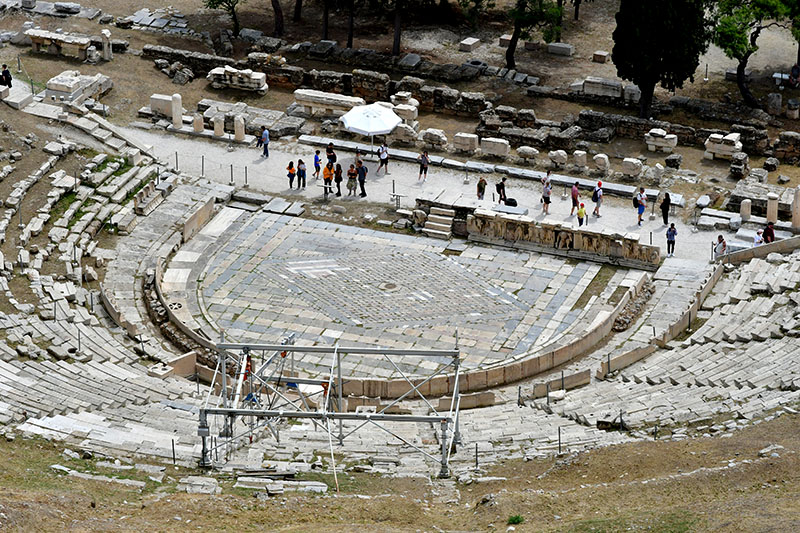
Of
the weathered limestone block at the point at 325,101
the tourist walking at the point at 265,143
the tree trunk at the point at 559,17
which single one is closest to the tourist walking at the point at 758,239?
the weathered limestone block at the point at 325,101

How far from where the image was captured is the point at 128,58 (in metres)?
67.8

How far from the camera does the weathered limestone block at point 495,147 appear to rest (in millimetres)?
58250

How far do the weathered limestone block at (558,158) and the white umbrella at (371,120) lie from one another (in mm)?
6238

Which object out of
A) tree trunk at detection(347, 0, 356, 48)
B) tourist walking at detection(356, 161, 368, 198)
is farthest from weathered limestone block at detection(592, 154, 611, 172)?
tree trunk at detection(347, 0, 356, 48)

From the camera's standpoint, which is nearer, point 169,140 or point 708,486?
point 708,486

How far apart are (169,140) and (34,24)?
605 inches

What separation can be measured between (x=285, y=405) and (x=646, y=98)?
27.6m

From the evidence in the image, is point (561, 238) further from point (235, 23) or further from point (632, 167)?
point (235, 23)

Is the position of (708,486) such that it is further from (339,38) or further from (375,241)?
(339,38)

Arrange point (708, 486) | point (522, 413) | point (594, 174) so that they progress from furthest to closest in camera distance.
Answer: point (594, 174)
point (522, 413)
point (708, 486)

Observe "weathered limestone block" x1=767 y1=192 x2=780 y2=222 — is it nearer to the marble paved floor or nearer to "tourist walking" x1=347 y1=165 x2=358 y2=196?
the marble paved floor

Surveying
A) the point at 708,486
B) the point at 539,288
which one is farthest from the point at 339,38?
the point at 708,486

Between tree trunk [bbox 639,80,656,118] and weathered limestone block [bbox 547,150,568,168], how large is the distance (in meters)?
6.04

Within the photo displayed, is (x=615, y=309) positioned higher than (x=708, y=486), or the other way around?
(x=708, y=486)
